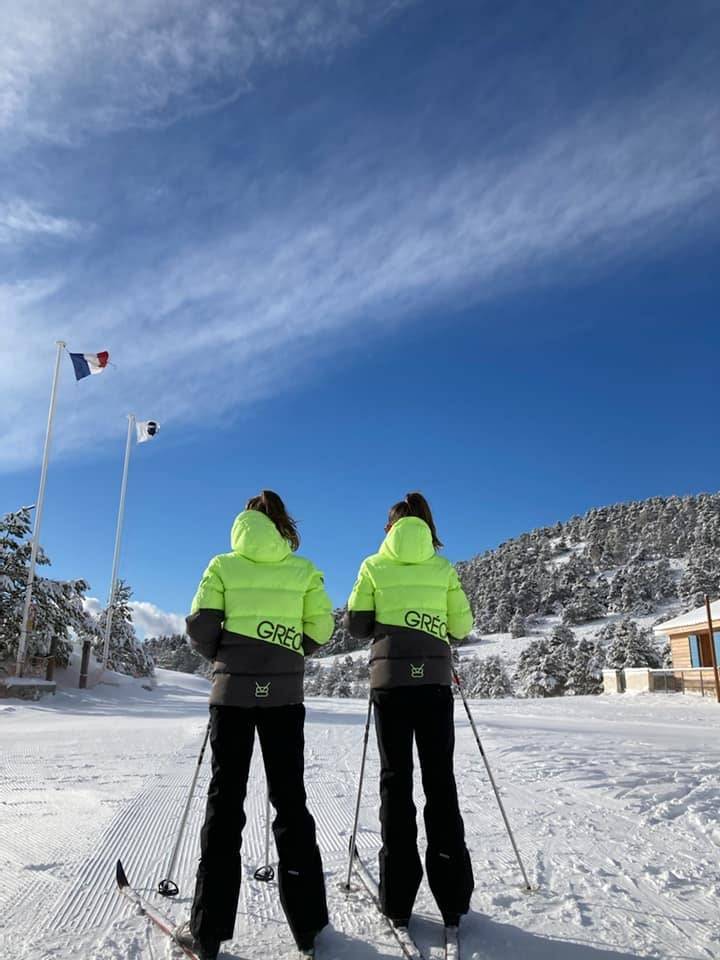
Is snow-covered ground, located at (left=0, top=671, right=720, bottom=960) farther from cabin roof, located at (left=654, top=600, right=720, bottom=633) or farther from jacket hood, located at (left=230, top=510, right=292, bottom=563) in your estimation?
cabin roof, located at (left=654, top=600, right=720, bottom=633)

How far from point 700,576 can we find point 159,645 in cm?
8377

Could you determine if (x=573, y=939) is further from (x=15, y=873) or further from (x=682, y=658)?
(x=682, y=658)

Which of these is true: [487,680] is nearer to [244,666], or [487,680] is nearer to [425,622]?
[425,622]

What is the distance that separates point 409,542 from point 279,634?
0.89m

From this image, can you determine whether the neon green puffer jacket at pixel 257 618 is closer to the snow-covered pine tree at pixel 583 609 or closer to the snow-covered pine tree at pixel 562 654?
the snow-covered pine tree at pixel 562 654

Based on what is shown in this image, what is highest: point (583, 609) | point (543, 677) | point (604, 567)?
point (604, 567)

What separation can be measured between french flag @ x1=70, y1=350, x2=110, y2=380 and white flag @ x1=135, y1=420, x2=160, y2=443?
201 inches

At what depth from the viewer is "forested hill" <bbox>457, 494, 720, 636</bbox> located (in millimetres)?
90188

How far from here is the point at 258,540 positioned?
3219 mm

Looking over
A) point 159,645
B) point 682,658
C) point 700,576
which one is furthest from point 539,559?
point 682,658

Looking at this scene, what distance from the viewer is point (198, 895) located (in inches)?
108

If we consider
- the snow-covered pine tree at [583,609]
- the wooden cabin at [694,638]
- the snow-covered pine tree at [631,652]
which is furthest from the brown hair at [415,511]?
the snow-covered pine tree at [583,609]

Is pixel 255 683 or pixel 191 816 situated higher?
pixel 255 683

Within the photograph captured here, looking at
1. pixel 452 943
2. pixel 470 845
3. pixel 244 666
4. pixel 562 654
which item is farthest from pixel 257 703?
pixel 562 654
